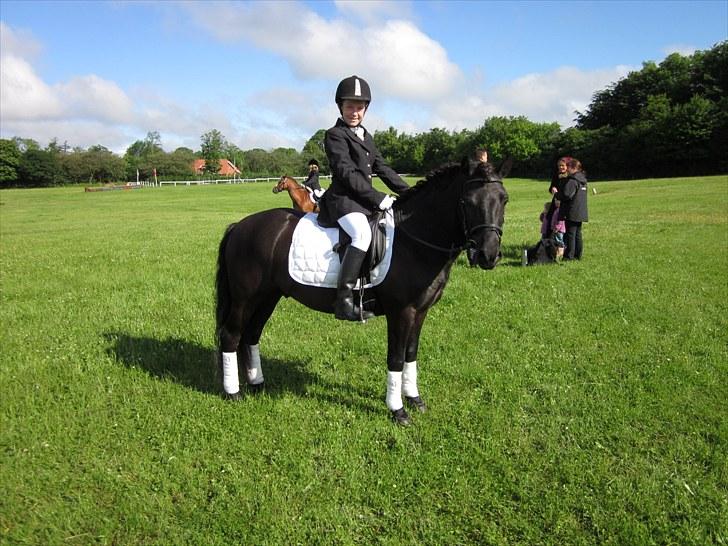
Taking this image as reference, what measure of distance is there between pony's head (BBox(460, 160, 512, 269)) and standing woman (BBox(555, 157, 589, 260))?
9.58 metres

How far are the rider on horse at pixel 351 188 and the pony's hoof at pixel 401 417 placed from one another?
3.68 feet

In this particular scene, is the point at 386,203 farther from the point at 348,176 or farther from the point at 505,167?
the point at 505,167

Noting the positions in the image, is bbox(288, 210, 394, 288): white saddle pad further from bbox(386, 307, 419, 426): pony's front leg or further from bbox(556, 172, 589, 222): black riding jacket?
bbox(556, 172, 589, 222): black riding jacket

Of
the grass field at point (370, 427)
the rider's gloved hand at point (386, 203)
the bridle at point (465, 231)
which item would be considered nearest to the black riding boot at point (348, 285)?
the rider's gloved hand at point (386, 203)

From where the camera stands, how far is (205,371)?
663cm

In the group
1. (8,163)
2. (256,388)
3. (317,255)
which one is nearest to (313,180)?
(256,388)

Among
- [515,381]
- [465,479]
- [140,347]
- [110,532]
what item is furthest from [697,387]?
[140,347]

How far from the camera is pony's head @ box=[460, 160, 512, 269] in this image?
436 cm

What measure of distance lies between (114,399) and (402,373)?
3434 millimetres

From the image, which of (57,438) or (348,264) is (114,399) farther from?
(348,264)

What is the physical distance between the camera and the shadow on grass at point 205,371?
6.00 m

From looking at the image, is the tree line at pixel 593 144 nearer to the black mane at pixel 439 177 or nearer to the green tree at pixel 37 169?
the green tree at pixel 37 169

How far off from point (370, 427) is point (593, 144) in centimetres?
8034

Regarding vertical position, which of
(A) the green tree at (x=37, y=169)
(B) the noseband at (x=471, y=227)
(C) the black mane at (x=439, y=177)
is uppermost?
(A) the green tree at (x=37, y=169)
